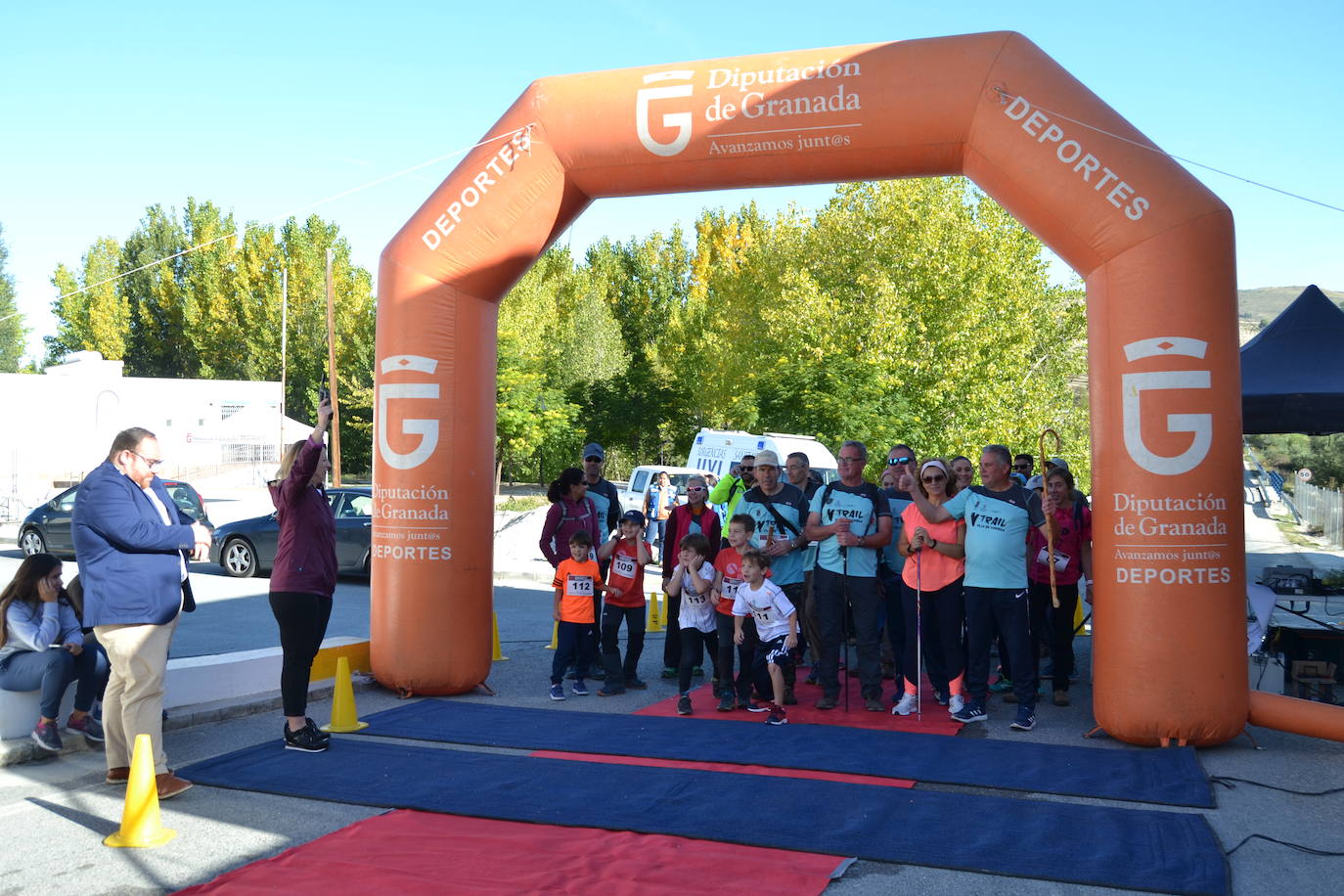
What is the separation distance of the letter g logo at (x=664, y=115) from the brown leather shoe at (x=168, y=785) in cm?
523

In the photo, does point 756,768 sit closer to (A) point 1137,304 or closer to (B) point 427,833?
(B) point 427,833

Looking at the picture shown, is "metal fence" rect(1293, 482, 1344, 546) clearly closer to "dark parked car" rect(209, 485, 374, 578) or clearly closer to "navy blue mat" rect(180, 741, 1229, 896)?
"dark parked car" rect(209, 485, 374, 578)

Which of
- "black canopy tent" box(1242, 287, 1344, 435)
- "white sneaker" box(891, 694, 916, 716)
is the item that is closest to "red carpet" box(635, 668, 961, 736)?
"white sneaker" box(891, 694, 916, 716)

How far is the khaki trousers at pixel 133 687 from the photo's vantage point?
569cm

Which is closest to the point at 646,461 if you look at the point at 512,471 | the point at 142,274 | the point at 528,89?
the point at 512,471

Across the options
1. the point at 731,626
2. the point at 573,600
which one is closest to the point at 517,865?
the point at 731,626

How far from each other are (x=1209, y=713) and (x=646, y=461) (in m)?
35.0

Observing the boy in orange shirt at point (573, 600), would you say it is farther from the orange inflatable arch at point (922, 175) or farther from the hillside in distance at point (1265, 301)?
the hillside in distance at point (1265, 301)

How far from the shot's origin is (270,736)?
713 cm

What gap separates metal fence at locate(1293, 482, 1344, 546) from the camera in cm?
2559

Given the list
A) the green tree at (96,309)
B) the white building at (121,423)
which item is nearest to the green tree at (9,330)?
the green tree at (96,309)

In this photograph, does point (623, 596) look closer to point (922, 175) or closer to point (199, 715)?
point (199, 715)

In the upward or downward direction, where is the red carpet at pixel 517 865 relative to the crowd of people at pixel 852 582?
downward

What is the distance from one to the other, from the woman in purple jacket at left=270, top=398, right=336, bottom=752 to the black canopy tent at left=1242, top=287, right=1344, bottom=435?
8.02 metres
